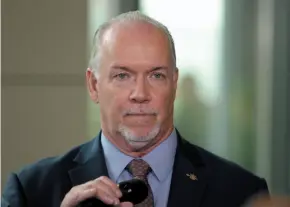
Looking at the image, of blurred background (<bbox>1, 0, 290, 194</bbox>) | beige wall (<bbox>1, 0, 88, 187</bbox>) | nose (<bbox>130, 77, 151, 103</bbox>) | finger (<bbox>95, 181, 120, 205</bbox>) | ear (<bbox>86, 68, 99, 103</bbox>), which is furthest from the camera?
beige wall (<bbox>1, 0, 88, 187</bbox>)

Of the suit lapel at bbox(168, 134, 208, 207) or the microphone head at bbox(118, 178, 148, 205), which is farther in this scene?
the suit lapel at bbox(168, 134, 208, 207)

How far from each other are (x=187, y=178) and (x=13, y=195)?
351 millimetres

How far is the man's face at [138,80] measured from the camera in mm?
1132

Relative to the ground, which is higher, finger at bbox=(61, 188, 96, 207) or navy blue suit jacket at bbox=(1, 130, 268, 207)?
finger at bbox=(61, 188, 96, 207)

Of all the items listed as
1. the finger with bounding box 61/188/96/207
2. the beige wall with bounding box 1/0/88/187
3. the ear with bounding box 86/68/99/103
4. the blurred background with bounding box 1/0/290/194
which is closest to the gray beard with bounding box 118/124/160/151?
the ear with bounding box 86/68/99/103

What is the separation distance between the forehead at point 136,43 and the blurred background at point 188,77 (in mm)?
430

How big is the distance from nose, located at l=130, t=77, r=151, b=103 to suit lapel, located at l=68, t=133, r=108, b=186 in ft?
0.55

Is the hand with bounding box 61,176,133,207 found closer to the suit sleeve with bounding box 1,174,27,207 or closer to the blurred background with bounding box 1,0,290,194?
the suit sleeve with bounding box 1,174,27,207

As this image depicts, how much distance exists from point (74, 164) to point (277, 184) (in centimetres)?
61

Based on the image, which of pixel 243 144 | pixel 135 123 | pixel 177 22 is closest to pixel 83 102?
pixel 177 22

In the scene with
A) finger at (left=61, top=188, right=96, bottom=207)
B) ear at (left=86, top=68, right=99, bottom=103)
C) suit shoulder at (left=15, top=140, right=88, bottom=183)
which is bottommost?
suit shoulder at (left=15, top=140, right=88, bottom=183)

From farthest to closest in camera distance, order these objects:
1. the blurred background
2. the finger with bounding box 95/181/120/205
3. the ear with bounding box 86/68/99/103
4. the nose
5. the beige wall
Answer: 1. the beige wall
2. the blurred background
3. the ear with bounding box 86/68/99/103
4. the nose
5. the finger with bounding box 95/181/120/205

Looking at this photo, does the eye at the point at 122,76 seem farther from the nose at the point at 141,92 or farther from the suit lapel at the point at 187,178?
the suit lapel at the point at 187,178

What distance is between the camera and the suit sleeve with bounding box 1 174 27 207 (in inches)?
46.1
